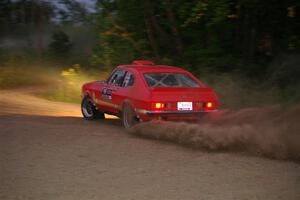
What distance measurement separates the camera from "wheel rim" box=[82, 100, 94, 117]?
14.5m

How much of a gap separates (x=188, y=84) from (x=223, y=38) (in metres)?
8.40

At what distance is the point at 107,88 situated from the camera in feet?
43.8

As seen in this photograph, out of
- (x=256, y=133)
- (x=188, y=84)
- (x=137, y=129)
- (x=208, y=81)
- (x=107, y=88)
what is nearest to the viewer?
(x=256, y=133)

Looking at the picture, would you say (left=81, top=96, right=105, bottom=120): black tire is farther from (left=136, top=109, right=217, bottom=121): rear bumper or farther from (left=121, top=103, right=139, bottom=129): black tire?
(left=136, top=109, right=217, bottom=121): rear bumper

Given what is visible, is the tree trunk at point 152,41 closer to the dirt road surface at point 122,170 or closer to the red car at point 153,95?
the red car at point 153,95

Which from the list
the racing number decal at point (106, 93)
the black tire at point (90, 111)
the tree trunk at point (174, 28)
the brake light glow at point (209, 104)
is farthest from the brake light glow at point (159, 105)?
the tree trunk at point (174, 28)

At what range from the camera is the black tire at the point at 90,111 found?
569 inches

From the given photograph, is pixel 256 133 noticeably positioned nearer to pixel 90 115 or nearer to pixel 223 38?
pixel 90 115

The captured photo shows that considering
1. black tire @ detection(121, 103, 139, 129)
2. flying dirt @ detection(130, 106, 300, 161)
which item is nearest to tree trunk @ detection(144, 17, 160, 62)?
black tire @ detection(121, 103, 139, 129)

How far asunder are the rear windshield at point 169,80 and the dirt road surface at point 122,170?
1199mm

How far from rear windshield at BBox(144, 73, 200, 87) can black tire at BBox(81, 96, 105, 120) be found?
249 cm

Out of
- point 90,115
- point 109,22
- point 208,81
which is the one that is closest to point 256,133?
point 90,115

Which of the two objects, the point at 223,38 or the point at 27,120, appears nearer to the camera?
the point at 27,120

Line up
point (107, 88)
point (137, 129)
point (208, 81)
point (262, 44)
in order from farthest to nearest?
point (262, 44) < point (208, 81) < point (107, 88) < point (137, 129)
